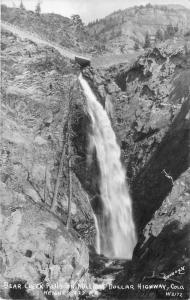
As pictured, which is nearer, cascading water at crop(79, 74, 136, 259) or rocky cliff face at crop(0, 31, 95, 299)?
rocky cliff face at crop(0, 31, 95, 299)

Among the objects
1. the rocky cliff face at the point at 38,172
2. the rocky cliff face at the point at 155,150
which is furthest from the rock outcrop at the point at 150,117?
the rocky cliff face at the point at 38,172

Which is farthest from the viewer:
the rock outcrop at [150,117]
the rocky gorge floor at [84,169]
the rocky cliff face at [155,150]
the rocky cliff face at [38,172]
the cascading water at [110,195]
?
the cascading water at [110,195]

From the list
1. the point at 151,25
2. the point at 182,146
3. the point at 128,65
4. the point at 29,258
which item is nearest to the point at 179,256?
the point at 29,258

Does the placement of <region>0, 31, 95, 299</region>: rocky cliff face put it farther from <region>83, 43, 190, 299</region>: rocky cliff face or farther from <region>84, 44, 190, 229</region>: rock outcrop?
<region>84, 44, 190, 229</region>: rock outcrop

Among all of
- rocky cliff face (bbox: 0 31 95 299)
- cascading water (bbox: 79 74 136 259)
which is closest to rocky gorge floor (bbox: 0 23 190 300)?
rocky cliff face (bbox: 0 31 95 299)

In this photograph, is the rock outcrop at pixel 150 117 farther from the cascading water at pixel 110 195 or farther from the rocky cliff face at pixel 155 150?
the cascading water at pixel 110 195
